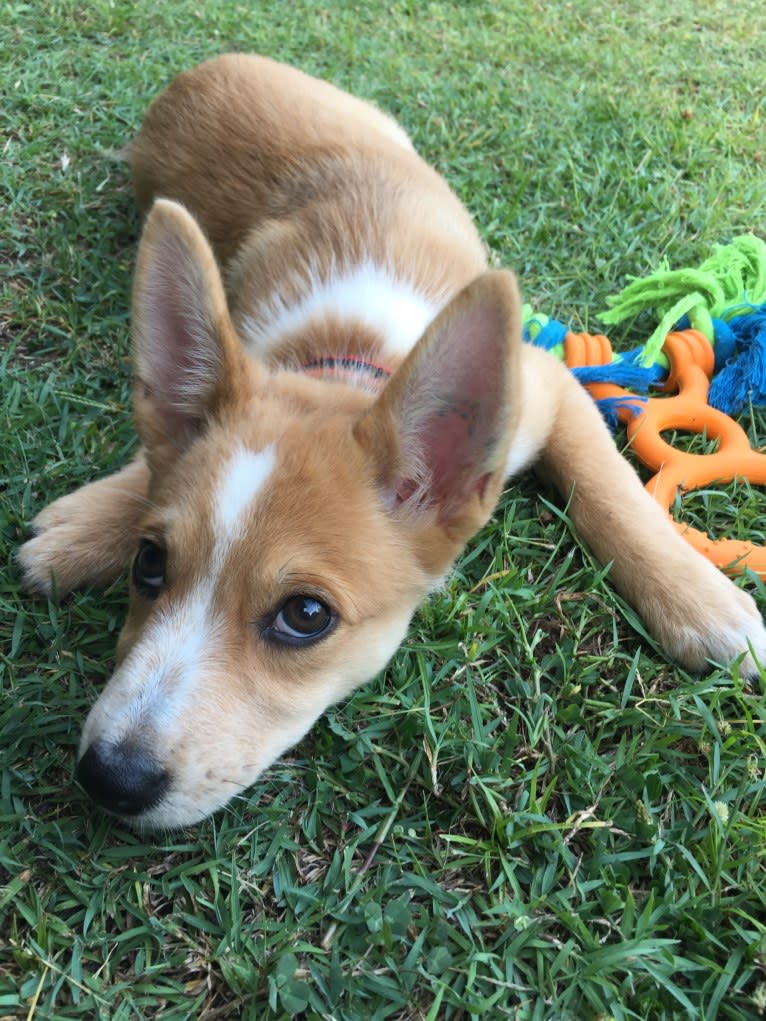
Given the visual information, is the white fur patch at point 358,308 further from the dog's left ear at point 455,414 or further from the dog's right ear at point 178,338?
the dog's left ear at point 455,414

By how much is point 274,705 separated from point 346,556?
0.43 m

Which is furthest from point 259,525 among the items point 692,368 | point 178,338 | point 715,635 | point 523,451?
point 692,368

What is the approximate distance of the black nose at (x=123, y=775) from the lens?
76.0 inches

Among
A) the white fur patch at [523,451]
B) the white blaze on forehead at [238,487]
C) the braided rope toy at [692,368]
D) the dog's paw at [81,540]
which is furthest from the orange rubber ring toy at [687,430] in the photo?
the dog's paw at [81,540]

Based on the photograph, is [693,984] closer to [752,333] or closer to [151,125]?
[752,333]

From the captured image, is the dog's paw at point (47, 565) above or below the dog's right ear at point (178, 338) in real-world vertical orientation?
below

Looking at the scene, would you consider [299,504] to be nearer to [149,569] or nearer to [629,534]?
[149,569]

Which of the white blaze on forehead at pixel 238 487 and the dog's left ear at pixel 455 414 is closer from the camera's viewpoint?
the dog's left ear at pixel 455 414

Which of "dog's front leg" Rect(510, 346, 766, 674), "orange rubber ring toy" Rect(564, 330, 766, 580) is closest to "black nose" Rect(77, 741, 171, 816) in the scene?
"dog's front leg" Rect(510, 346, 766, 674)

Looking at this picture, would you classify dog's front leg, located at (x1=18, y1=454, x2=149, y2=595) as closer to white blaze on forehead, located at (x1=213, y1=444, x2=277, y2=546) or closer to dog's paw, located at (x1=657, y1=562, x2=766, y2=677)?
white blaze on forehead, located at (x1=213, y1=444, x2=277, y2=546)

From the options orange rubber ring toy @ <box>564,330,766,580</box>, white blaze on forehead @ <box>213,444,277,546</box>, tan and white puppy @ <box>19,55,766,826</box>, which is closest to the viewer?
tan and white puppy @ <box>19,55,766,826</box>

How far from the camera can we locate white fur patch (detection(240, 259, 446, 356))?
3.22 meters

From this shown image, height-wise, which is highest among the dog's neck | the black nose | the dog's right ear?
the dog's right ear

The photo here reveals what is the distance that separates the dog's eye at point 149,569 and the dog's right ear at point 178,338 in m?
0.33
